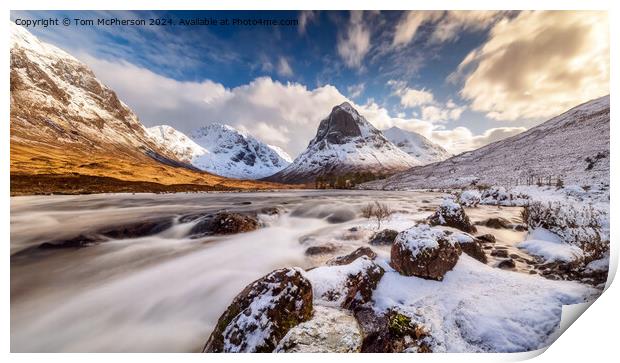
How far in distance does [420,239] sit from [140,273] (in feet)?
16.2

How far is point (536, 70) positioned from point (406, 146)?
163 meters

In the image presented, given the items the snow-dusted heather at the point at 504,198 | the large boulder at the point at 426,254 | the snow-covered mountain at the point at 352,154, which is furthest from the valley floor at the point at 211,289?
the snow-covered mountain at the point at 352,154

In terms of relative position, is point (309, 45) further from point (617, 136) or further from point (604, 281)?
point (604, 281)

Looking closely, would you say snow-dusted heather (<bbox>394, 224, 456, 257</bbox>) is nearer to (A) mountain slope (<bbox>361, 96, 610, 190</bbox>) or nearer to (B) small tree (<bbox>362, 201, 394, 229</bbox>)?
(B) small tree (<bbox>362, 201, 394, 229</bbox>)

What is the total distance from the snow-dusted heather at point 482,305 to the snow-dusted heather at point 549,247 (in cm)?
65

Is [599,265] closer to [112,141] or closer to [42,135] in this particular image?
[42,135]

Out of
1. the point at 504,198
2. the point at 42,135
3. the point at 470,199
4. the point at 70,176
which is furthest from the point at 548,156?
the point at 70,176

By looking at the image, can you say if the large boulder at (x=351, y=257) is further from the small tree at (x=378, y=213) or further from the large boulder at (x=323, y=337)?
the small tree at (x=378, y=213)

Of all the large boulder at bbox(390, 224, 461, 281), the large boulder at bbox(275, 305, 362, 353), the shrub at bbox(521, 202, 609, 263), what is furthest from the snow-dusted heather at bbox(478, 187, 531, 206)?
the large boulder at bbox(275, 305, 362, 353)

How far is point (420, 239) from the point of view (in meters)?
3.56

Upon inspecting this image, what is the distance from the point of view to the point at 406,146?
15500 centimetres

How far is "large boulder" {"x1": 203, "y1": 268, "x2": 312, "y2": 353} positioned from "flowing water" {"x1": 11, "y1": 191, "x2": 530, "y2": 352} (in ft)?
2.11

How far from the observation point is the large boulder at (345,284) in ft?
10.4
